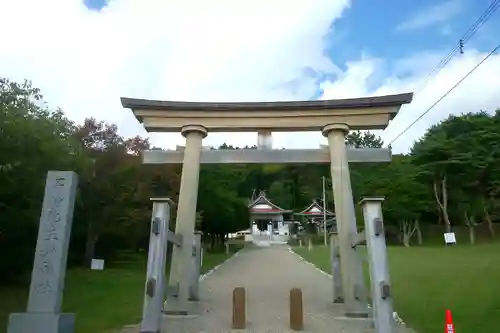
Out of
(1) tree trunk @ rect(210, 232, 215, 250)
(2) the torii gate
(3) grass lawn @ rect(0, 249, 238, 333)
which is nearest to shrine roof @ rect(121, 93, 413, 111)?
(2) the torii gate

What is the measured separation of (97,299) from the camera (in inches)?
532

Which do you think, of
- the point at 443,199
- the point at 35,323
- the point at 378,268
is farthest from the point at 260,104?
the point at 443,199

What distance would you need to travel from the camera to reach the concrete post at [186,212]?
10.7m

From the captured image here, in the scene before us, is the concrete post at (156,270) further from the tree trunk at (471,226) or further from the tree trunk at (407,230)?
the tree trunk at (407,230)

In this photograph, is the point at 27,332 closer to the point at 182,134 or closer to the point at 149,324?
the point at 149,324

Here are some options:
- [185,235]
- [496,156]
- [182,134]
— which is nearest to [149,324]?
[185,235]

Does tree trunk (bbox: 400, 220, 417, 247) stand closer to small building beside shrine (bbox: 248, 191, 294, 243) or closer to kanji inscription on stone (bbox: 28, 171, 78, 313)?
small building beside shrine (bbox: 248, 191, 294, 243)

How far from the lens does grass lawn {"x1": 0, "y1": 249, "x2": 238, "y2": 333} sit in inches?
406

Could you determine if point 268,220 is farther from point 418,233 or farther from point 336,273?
point 336,273

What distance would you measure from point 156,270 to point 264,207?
50.1 m

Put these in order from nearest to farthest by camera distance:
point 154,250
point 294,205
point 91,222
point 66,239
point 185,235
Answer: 1. point 66,239
2. point 154,250
3. point 185,235
4. point 91,222
5. point 294,205

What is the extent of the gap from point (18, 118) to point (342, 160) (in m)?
8.63

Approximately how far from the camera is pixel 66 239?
8.07 metres

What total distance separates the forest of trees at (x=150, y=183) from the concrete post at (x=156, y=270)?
14.3 ft
